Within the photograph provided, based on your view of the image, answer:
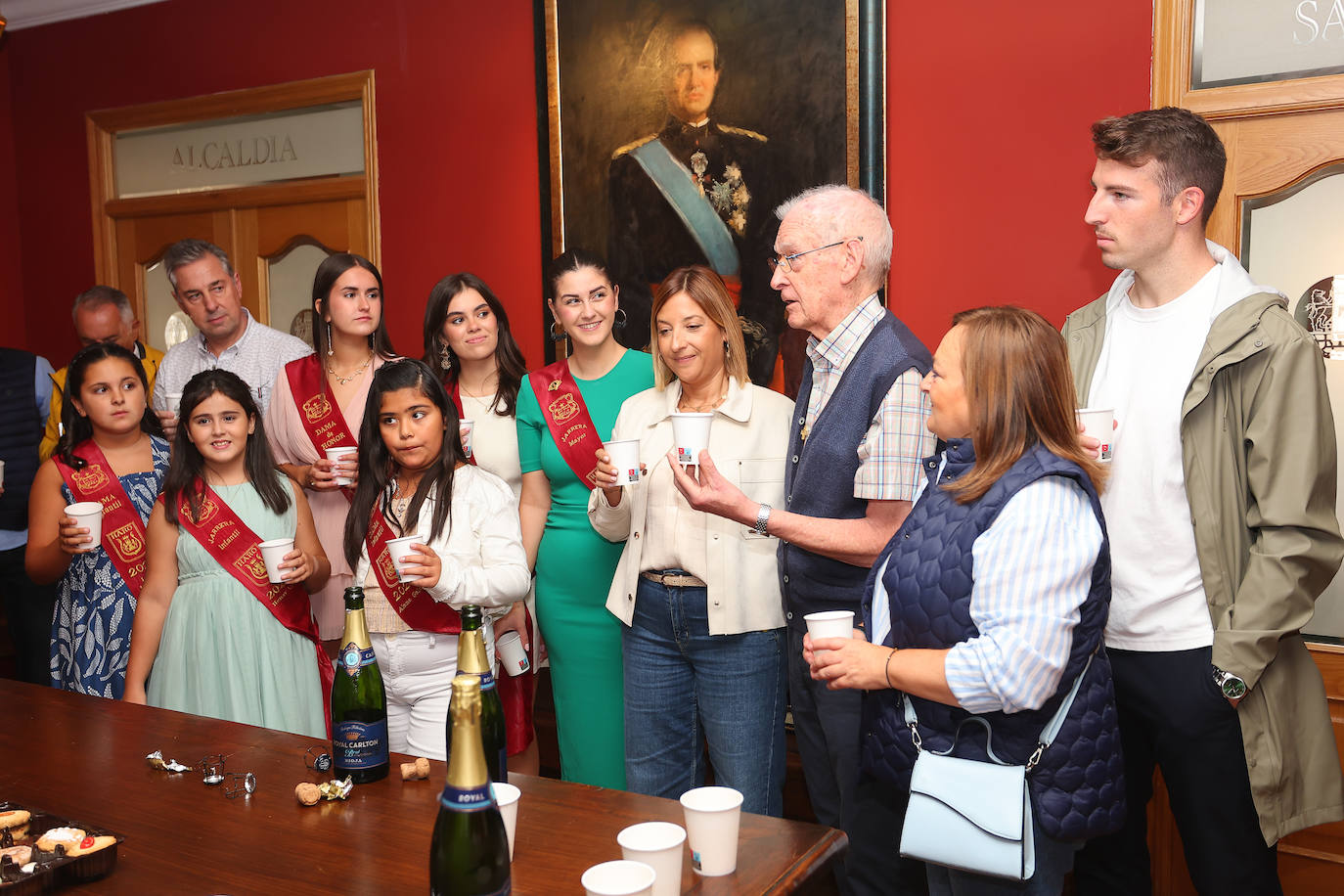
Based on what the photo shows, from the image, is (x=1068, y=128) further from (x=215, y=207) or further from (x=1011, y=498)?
(x=215, y=207)

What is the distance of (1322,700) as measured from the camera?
1.93 m

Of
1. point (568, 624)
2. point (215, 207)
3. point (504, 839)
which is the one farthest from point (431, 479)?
point (215, 207)

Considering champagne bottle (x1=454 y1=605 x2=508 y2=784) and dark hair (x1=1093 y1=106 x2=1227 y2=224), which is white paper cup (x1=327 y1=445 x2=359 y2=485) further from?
dark hair (x1=1093 y1=106 x2=1227 y2=224)

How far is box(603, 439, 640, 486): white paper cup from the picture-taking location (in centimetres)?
204

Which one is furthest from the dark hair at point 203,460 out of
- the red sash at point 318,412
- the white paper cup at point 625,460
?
the white paper cup at point 625,460

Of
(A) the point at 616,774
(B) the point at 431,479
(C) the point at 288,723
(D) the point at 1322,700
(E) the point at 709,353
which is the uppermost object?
(E) the point at 709,353

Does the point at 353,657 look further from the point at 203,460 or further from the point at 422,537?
the point at 203,460

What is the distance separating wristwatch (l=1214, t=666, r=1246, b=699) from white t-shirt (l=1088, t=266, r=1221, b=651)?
0.24 feet

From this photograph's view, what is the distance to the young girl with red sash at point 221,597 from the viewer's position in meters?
2.37

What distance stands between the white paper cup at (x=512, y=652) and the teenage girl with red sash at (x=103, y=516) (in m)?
0.91

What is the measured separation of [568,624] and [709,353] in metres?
0.77

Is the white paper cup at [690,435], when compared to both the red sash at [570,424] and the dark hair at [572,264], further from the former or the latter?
the dark hair at [572,264]

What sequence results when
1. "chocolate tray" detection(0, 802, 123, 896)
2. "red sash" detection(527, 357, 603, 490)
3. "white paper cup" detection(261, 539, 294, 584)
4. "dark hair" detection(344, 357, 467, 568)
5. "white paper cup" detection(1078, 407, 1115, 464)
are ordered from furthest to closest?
"red sash" detection(527, 357, 603, 490) → "dark hair" detection(344, 357, 467, 568) → "white paper cup" detection(261, 539, 294, 584) → "white paper cup" detection(1078, 407, 1115, 464) → "chocolate tray" detection(0, 802, 123, 896)

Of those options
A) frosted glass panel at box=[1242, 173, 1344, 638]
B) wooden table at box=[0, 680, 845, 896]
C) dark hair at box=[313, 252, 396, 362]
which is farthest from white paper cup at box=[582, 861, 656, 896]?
frosted glass panel at box=[1242, 173, 1344, 638]
